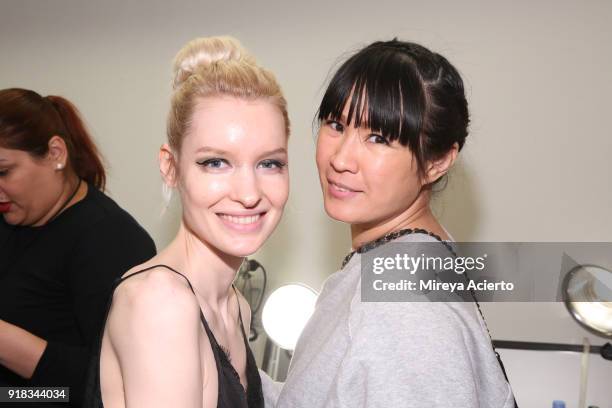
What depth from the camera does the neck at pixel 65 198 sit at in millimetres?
1719

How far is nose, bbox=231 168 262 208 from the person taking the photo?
42.2 inches

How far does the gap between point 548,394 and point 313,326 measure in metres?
1.22

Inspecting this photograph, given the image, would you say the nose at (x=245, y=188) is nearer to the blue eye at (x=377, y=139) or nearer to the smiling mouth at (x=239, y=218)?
the smiling mouth at (x=239, y=218)

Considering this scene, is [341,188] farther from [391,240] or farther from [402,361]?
[402,361]

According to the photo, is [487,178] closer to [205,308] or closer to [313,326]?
[313,326]

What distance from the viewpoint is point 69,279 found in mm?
1584

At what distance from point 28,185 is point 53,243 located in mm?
213

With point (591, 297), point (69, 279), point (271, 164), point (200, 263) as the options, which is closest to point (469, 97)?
point (591, 297)

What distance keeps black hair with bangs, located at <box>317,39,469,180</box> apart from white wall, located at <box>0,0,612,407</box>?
1.04 metres

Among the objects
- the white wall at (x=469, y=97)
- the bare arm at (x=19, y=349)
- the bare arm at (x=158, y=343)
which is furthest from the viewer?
the white wall at (x=469, y=97)

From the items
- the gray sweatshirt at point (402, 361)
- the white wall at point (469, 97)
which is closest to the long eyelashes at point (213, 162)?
the gray sweatshirt at point (402, 361)

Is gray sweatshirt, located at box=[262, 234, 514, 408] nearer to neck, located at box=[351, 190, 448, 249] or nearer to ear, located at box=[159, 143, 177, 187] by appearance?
neck, located at box=[351, 190, 448, 249]

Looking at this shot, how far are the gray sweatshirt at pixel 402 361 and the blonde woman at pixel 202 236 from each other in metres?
0.19

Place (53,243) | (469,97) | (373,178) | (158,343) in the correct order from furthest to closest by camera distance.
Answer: (469,97)
(53,243)
(373,178)
(158,343)
